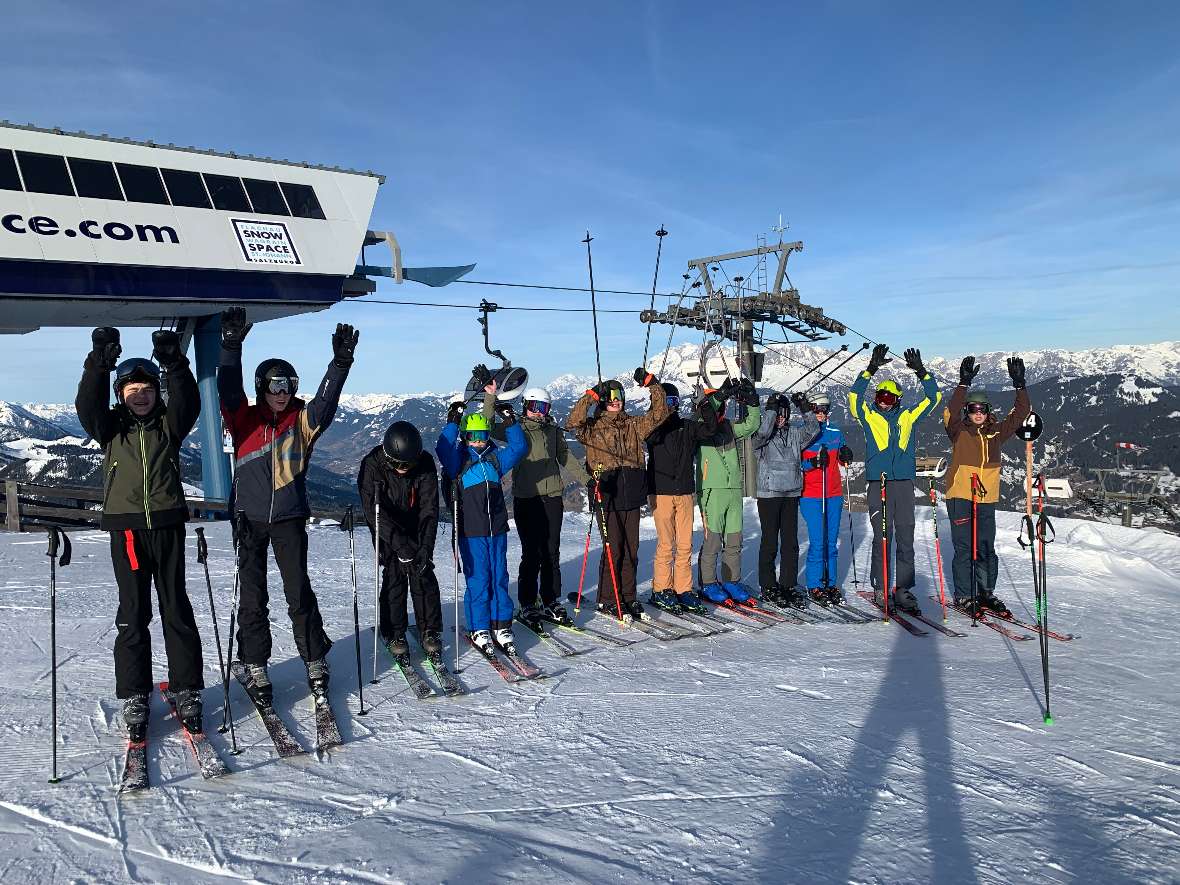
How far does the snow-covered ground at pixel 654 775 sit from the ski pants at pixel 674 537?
92 centimetres

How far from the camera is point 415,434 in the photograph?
474cm

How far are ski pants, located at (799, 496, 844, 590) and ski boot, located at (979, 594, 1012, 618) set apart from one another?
1289 millimetres

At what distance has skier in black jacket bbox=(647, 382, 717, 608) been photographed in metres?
6.44

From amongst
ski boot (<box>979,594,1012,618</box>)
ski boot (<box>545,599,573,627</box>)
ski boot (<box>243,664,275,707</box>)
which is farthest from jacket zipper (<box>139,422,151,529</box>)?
ski boot (<box>979,594,1012,618</box>)

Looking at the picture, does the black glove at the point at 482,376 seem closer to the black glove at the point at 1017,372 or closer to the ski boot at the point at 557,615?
the ski boot at the point at 557,615

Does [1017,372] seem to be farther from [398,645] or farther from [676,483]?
[398,645]

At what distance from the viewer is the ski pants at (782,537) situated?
679cm

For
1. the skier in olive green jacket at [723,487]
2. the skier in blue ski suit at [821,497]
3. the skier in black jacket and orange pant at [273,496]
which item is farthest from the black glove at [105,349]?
the skier in blue ski suit at [821,497]

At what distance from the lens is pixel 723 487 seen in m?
6.77

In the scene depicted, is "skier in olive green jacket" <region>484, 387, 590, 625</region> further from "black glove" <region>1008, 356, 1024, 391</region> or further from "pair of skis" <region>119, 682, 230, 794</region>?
"black glove" <region>1008, 356, 1024, 391</region>

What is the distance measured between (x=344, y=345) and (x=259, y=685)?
1.99 m

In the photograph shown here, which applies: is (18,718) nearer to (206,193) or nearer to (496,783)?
(496,783)

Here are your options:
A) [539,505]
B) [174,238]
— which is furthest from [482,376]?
[174,238]

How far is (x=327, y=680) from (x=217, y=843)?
139cm
